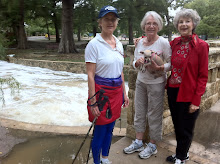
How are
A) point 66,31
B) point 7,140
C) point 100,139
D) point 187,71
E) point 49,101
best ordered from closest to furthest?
1. point 187,71
2. point 100,139
3. point 7,140
4. point 49,101
5. point 66,31

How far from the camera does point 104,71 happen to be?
74.1 inches

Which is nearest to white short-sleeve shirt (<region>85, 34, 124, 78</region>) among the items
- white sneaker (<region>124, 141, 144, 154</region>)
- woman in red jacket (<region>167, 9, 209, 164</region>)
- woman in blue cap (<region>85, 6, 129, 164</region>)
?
woman in blue cap (<region>85, 6, 129, 164</region>)

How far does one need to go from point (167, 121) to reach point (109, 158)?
1.01 m

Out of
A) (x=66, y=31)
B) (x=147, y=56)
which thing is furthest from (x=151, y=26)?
(x=66, y=31)

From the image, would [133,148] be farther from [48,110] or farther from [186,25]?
[48,110]

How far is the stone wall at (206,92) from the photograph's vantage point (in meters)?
2.74

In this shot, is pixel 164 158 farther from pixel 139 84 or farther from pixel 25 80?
pixel 25 80

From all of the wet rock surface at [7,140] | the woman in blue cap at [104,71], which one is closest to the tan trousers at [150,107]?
the woman in blue cap at [104,71]

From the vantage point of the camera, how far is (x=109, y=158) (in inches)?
95.7

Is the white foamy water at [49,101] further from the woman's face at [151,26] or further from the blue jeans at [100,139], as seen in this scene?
the woman's face at [151,26]

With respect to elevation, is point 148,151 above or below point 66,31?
below

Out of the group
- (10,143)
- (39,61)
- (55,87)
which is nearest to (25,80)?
(55,87)

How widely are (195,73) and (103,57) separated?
0.89 meters

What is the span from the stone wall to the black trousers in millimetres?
579
